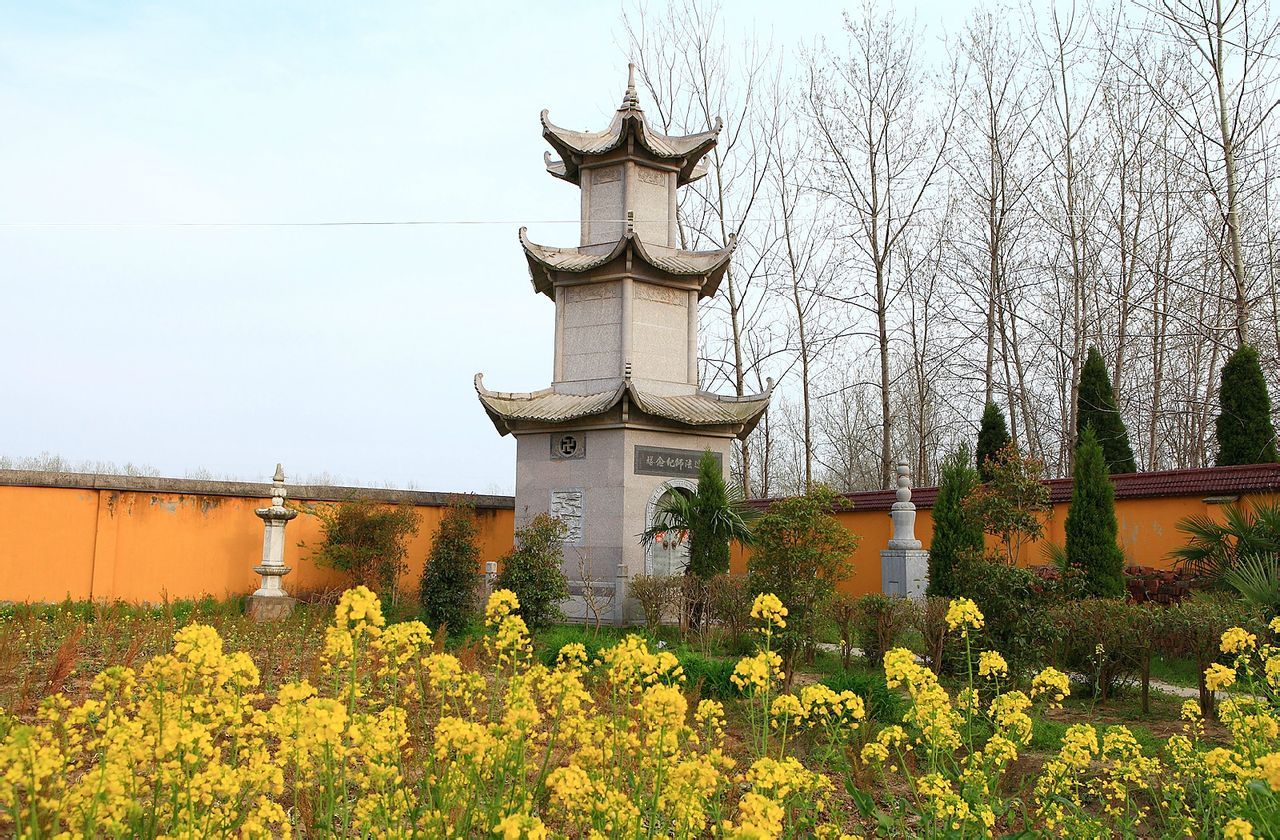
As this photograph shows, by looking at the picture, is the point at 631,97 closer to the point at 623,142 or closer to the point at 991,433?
the point at 623,142

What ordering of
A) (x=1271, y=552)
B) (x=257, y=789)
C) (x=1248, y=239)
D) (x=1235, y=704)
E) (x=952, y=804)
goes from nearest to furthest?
(x=257, y=789), (x=952, y=804), (x=1235, y=704), (x=1271, y=552), (x=1248, y=239)

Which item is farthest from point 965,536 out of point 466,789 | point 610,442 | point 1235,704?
point 466,789

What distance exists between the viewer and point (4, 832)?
4.26 metres

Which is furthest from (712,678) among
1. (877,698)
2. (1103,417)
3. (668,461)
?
(1103,417)

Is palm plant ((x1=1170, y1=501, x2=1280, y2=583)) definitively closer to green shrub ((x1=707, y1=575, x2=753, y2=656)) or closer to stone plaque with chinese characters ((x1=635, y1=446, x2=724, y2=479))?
green shrub ((x1=707, y1=575, x2=753, y2=656))

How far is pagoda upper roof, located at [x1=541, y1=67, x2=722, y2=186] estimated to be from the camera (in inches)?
625

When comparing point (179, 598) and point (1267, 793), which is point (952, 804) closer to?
point (1267, 793)

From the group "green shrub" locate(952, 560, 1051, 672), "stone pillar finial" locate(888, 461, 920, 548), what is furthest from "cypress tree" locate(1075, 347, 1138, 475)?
"green shrub" locate(952, 560, 1051, 672)

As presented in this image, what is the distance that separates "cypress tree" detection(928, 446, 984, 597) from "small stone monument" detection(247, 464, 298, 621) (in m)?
9.56

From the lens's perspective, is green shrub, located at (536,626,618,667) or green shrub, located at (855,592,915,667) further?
green shrub, located at (855,592,915,667)

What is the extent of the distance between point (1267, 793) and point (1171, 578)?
10448mm

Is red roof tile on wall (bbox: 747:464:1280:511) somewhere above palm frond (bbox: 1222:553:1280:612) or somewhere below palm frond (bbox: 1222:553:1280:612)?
above

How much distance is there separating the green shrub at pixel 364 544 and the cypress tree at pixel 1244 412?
1504 cm

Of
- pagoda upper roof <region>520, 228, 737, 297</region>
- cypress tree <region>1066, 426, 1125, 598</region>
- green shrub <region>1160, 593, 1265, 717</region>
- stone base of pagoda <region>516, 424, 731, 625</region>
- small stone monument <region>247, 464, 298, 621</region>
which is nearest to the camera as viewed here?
green shrub <region>1160, 593, 1265, 717</region>
